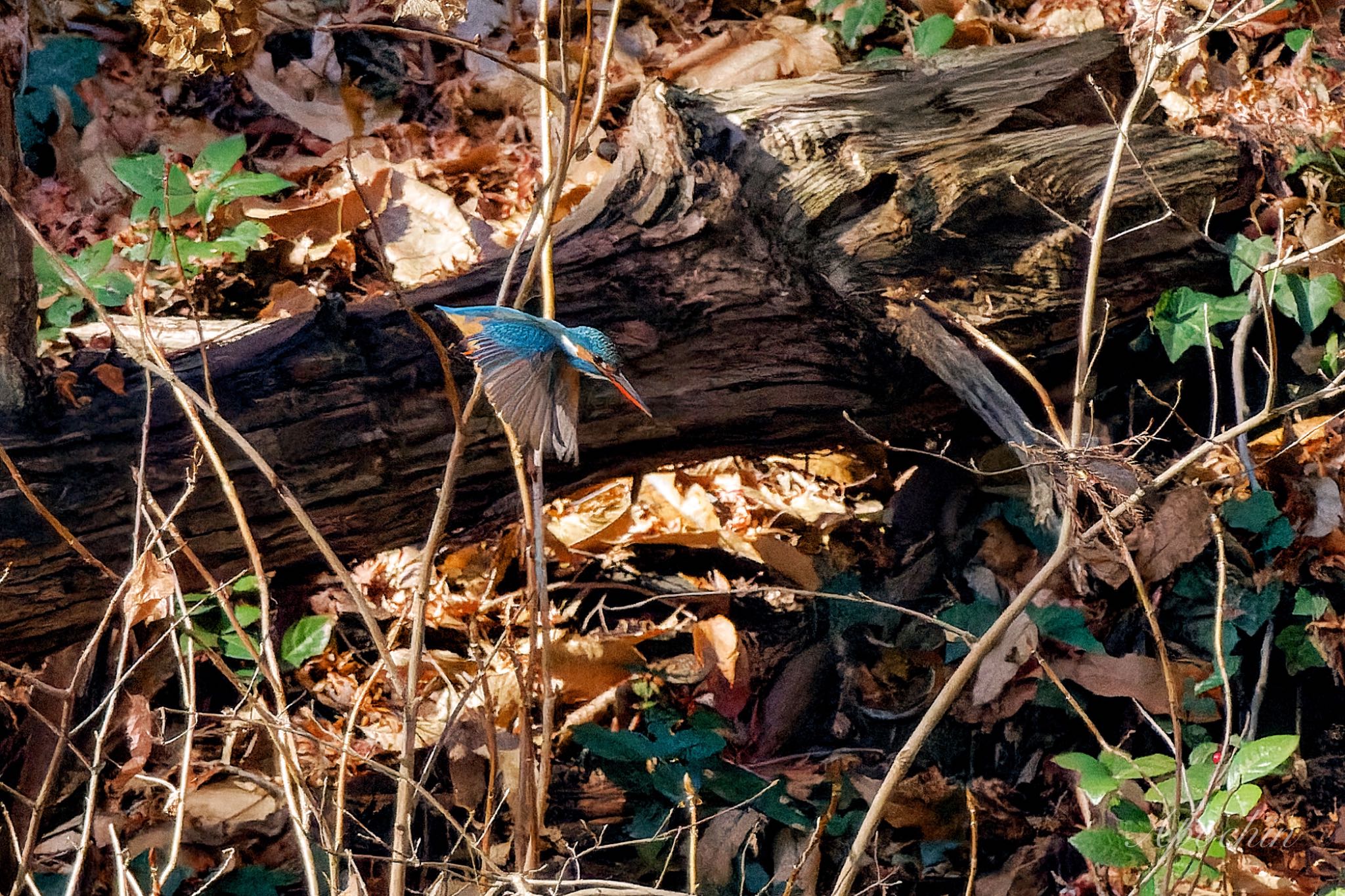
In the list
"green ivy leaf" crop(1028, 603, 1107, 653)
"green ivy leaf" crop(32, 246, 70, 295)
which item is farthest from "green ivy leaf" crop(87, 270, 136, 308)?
"green ivy leaf" crop(1028, 603, 1107, 653)

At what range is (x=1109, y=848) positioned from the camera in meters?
1.67

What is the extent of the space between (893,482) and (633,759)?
1032mm

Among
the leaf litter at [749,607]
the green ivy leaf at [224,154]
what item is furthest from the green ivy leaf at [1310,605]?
the green ivy leaf at [224,154]

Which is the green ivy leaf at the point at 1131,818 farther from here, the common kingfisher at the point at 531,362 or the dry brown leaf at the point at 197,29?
the dry brown leaf at the point at 197,29

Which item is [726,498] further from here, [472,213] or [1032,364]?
[472,213]

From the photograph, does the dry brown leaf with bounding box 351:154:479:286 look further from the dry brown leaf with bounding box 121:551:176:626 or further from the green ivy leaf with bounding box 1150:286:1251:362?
the green ivy leaf with bounding box 1150:286:1251:362

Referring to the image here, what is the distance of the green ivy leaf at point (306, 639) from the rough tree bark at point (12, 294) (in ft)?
2.36

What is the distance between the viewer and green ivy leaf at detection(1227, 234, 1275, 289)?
2355mm

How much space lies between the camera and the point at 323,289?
279 cm

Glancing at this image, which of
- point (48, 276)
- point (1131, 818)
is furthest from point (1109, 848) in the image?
point (48, 276)

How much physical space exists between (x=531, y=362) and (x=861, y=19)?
2506 mm

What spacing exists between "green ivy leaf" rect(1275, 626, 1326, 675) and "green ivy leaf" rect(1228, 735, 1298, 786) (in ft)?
2.04

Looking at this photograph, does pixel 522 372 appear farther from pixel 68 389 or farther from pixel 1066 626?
pixel 1066 626

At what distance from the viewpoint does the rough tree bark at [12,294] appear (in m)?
1.86
